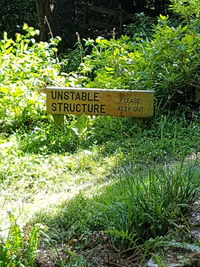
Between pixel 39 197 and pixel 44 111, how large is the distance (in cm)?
254

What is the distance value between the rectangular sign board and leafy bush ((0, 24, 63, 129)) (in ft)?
1.37

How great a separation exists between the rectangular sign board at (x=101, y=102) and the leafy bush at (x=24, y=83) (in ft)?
1.37

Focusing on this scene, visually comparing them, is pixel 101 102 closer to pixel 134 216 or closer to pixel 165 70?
pixel 165 70

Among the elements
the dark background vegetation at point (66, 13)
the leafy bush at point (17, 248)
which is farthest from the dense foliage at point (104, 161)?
the dark background vegetation at point (66, 13)

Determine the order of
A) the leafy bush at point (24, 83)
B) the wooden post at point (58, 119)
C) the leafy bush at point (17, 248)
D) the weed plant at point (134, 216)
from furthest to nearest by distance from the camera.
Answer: the leafy bush at point (24, 83) → the wooden post at point (58, 119) → the weed plant at point (134, 216) → the leafy bush at point (17, 248)

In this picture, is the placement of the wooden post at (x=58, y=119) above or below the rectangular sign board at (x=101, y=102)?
below

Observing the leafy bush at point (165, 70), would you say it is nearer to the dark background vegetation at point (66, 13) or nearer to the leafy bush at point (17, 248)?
the leafy bush at point (17, 248)

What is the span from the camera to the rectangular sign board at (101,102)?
6.20 metres

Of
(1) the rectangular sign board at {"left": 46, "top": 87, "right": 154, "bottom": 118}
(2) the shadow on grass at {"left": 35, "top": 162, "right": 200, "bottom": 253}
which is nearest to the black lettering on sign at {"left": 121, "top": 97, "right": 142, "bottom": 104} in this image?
(1) the rectangular sign board at {"left": 46, "top": 87, "right": 154, "bottom": 118}

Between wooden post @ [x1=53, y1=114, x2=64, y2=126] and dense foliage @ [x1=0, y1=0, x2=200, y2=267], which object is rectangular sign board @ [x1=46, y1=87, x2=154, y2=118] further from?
dense foliage @ [x1=0, y1=0, x2=200, y2=267]

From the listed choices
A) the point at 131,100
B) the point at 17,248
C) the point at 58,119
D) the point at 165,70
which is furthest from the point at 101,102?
the point at 17,248

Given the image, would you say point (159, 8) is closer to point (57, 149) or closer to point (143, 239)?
point (57, 149)

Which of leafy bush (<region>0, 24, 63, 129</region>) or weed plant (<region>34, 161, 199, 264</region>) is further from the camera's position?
leafy bush (<region>0, 24, 63, 129</region>)

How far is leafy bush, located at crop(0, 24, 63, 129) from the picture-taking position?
261 inches
